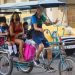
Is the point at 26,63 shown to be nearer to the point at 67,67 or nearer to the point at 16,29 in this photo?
the point at 16,29

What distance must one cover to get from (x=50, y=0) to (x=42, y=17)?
62 centimetres

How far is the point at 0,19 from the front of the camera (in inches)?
531

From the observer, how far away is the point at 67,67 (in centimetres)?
1009

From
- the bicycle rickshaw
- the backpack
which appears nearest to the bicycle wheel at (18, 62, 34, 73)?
the bicycle rickshaw

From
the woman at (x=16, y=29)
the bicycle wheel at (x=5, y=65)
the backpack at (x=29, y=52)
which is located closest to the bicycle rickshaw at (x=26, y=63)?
the bicycle wheel at (x=5, y=65)

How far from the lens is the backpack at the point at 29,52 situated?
11041 mm

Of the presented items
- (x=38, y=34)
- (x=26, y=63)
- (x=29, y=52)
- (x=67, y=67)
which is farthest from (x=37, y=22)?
(x=67, y=67)

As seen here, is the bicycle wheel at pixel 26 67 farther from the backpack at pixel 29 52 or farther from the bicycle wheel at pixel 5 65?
the bicycle wheel at pixel 5 65

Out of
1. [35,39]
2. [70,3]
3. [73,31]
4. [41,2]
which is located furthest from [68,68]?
[70,3]

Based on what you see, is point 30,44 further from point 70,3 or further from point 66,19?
point 70,3

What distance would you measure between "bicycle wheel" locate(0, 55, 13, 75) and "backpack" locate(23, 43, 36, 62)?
0.50m

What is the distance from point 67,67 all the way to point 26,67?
1.86 metres

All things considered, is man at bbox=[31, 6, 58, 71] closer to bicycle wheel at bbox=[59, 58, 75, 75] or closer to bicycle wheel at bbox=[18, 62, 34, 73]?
bicycle wheel at bbox=[18, 62, 34, 73]

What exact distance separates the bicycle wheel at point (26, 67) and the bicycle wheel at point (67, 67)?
1164 millimetres
